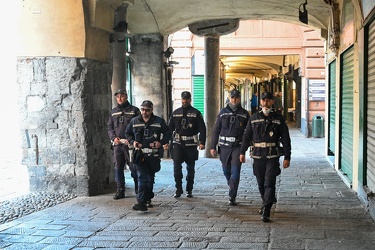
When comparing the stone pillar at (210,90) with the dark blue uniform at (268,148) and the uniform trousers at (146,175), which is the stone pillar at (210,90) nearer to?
the uniform trousers at (146,175)

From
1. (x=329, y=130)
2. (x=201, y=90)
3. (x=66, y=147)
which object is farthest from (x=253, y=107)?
(x=66, y=147)

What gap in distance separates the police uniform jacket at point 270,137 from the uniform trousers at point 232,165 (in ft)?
2.71

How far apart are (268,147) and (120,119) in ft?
8.48

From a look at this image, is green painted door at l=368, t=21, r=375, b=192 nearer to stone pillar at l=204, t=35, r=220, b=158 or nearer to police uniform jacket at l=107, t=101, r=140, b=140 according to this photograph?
police uniform jacket at l=107, t=101, r=140, b=140

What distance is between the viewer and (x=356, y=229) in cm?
597

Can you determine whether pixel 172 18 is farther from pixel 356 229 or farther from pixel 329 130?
pixel 356 229

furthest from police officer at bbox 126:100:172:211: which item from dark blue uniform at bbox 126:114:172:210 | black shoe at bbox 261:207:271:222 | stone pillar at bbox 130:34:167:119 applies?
stone pillar at bbox 130:34:167:119

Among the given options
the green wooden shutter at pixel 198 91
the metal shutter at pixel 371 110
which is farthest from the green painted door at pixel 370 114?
the green wooden shutter at pixel 198 91

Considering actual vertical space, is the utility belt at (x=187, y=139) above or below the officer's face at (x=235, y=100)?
below

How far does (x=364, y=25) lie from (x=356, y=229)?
293 centimetres

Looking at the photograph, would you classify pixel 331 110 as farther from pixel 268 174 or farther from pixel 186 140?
pixel 268 174

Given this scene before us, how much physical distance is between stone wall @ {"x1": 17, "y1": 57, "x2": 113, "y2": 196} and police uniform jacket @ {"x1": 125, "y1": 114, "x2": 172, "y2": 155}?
3.88 feet

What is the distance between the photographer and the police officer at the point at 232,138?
24.7 ft

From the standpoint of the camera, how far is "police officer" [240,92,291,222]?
21.4 feet
